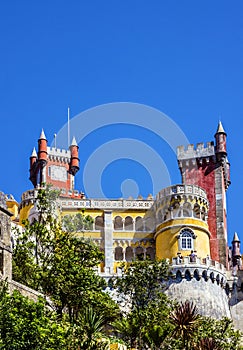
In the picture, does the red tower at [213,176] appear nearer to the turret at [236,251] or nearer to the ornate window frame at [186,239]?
the ornate window frame at [186,239]

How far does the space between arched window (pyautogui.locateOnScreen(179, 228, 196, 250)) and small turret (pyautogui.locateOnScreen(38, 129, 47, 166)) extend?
2920cm

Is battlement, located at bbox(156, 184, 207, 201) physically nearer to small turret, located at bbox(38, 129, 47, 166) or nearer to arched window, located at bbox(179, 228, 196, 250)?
arched window, located at bbox(179, 228, 196, 250)

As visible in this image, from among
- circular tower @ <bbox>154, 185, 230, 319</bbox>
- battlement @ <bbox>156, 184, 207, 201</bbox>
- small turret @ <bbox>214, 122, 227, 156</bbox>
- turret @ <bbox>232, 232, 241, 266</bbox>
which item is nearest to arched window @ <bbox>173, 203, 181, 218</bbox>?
circular tower @ <bbox>154, 185, 230, 319</bbox>

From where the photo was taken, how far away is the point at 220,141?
101 meters

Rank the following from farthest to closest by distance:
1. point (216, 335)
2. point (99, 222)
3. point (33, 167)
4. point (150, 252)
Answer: point (33, 167) < point (99, 222) < point (150, 252) < point (216, 335)

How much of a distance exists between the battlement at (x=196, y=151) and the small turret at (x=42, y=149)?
62.7 ft

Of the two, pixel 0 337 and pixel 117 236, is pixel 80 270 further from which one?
pixel 117 236

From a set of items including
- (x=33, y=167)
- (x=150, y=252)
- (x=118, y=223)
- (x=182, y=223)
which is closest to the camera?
(x=182, y=223)

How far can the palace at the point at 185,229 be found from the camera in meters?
86.0

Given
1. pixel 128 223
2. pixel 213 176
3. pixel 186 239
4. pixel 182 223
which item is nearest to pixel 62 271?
pixel 186 239

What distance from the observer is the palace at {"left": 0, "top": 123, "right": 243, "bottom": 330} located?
3386 inches

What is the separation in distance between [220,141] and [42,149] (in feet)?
77.6

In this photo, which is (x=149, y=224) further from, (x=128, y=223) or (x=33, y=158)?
(x=33, y=158)

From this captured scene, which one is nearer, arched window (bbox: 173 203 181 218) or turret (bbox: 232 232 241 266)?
arched window (bbox: 173 203 181 218)
